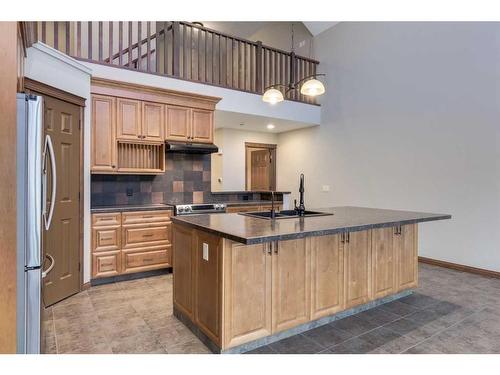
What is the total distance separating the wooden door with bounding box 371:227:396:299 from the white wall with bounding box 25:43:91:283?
10.2ft

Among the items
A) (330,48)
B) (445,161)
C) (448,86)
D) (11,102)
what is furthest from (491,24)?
(11,102)

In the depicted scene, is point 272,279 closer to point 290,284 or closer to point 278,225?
point 290,284

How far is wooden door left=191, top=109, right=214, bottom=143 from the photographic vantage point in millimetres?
4676

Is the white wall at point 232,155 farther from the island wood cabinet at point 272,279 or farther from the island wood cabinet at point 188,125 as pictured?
the island wood cabinet at point 272,279

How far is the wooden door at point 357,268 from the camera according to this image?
2.82 m

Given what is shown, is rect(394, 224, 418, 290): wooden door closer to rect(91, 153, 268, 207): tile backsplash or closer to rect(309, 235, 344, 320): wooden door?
rect(309, 235, 344, 320): wooden door

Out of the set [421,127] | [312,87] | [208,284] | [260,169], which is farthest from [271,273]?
[260,169]

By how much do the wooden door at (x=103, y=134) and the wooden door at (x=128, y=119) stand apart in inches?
2.9

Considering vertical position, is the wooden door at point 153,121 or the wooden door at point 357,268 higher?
the wooden door at point 153,121

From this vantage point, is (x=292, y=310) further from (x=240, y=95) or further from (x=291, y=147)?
(x=291, y=147)

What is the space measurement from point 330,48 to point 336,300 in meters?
5.11

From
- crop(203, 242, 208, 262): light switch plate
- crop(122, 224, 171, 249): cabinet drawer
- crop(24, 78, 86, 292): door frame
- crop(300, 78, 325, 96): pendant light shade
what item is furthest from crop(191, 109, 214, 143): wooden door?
crop(203, 242, 208, 262): light switch plate

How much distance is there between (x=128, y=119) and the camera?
4.16 m

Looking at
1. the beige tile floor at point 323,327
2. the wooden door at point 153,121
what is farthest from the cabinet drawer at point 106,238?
the wooden door at point 153,121
